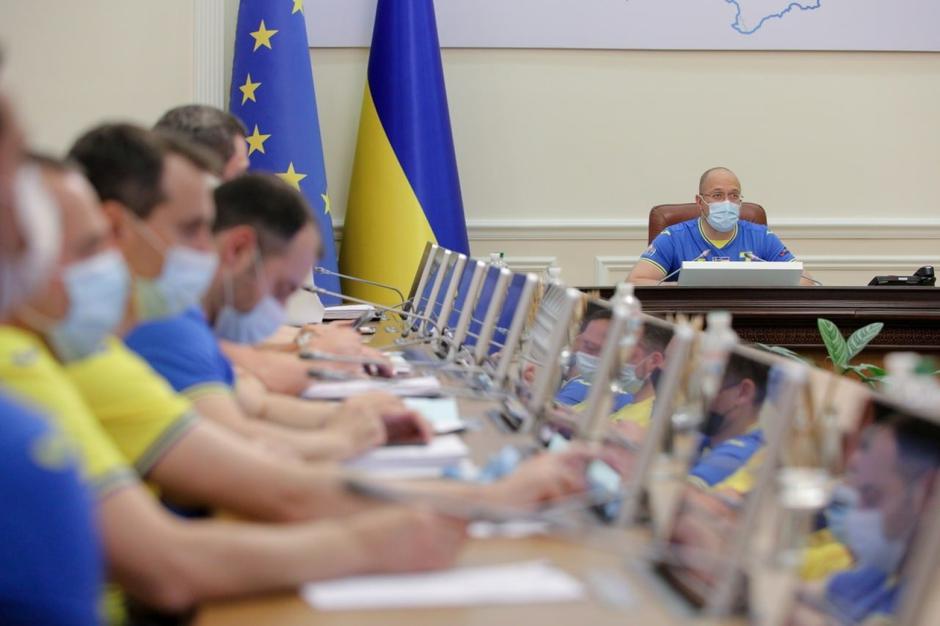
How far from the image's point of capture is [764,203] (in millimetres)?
5809

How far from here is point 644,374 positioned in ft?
6.15

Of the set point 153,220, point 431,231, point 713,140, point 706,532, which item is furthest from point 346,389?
point 713,140

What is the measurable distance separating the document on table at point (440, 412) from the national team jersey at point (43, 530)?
33.3 inches

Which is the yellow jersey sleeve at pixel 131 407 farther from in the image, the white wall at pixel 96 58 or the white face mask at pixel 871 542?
the white wall at pixel 96 58

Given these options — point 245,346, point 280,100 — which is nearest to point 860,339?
point 245,346

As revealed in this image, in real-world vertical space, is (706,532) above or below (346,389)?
above

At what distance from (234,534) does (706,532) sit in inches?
18.8

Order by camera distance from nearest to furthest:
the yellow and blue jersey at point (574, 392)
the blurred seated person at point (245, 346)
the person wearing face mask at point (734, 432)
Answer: the person wearing face mask at point (734, 432) → the yellow and blue jersey at point (574, 392) → the blurred seated person at point (245, 346)

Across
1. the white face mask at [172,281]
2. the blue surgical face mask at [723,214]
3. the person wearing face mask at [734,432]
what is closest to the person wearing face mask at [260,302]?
the white face mask at [172,281]

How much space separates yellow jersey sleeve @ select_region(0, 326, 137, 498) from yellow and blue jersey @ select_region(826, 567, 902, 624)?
26.7 inches

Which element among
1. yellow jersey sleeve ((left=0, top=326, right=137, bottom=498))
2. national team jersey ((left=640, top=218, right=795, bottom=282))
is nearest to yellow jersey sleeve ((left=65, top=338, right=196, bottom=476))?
yellow jersey sleeve ((left=0, top=326, right=137, bottom=498))

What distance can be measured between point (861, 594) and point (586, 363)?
1.04 metres

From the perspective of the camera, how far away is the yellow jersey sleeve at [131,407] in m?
1.33

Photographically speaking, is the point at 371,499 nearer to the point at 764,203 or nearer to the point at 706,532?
the point at 706,532
